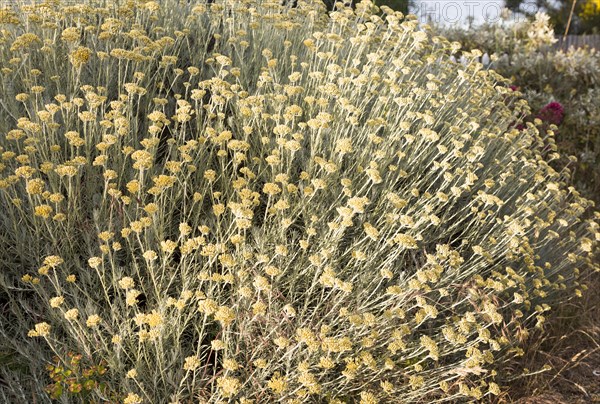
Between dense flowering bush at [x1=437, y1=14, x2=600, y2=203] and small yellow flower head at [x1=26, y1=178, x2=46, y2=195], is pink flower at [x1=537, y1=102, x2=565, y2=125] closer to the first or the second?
dense flowering bush at [x1=437, y1=14, x2=600, y2=203]

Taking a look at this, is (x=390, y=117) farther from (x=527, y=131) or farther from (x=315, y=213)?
(x=527, y=131)

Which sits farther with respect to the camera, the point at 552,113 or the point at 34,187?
the point at 552,113

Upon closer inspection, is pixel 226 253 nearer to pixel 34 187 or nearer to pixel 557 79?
pixel 34 187

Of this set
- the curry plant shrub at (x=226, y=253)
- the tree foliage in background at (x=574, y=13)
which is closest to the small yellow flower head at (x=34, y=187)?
the curry plant shrub at (x=226, y=253)

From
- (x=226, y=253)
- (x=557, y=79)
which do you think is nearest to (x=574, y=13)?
(x=557, y=79)

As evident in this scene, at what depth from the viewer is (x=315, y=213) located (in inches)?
114

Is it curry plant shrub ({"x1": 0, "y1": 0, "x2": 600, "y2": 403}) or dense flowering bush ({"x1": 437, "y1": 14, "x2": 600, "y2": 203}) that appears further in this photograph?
dense flowering bush ({"x1": 437, "y1": 14, "x2": 600, "y2": 203})

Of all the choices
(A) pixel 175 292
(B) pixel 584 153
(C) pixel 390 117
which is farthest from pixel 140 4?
(B) pixel 584 153

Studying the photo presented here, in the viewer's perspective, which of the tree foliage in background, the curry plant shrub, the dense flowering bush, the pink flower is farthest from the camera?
the tree foliage in background

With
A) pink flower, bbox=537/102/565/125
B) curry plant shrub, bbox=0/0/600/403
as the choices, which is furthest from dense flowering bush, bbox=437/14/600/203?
curry plant shrub, bbox=0/0/600/403

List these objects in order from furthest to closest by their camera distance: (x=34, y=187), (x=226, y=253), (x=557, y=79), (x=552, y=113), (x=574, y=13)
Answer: (x=574, y=13) → (x=557, y=79) → (x=552, y=113) → (x=226, y=253) → (x=34, y=187)

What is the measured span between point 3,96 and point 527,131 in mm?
3401

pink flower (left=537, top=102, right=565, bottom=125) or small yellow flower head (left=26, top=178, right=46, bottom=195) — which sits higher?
small yellow flower head (left=26, top=178, right=46, bottom=195)

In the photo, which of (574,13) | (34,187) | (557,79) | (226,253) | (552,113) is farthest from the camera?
(574,13)
